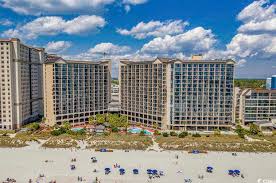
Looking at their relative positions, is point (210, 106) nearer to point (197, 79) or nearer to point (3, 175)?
point (197, 79)

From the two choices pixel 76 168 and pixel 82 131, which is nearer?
pixel 76 168

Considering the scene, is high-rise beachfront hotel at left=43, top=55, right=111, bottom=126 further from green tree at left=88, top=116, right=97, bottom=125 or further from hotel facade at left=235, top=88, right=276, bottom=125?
hotel facade at left=235, top=88, right=276, bottom=125

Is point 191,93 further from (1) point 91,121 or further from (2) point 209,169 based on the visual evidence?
(1) point 91,121

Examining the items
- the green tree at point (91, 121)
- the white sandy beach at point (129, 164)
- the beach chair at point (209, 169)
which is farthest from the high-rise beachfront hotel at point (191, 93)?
the beach chair at point (209, 169)

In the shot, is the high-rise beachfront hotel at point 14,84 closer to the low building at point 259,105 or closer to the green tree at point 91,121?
the green tree at point 91,121

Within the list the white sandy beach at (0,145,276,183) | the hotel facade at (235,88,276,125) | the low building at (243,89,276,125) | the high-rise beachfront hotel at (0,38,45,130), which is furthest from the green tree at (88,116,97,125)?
the low building at (243,89,276,125)

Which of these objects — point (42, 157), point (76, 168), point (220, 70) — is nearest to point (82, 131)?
point (42, 157)
